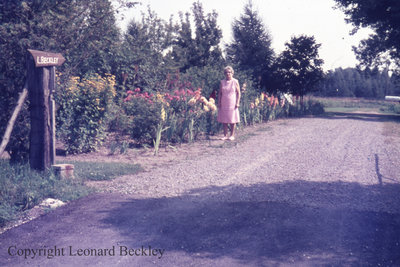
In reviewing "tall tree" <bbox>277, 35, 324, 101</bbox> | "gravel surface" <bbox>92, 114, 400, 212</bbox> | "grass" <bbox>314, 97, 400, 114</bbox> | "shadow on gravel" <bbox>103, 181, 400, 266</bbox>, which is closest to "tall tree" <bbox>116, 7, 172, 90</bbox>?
"gravel surface" <bbox>92, 114, 400, 212</bbox>

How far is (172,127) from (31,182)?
450 cm

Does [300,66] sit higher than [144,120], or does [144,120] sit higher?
[300,66]

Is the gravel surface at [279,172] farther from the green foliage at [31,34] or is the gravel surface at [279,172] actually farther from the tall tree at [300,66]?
the tall tree at [300,66]

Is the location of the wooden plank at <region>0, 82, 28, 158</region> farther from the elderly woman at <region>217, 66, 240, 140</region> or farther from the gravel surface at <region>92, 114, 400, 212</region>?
the elderly woman at <region>217, 66, 240, 140</region>

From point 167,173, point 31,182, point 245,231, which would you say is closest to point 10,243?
point 31,182

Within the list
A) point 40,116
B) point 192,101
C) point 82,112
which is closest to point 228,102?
point 192,101

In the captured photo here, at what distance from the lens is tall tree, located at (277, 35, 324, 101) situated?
22.6m

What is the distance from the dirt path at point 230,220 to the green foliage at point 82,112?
2.15 meters

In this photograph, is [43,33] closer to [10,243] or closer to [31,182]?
[31,182]

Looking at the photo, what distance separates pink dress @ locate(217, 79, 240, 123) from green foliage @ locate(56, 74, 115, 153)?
3321 millimetres

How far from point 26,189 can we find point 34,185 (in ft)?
0.89

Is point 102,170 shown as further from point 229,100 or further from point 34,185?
point 229,100

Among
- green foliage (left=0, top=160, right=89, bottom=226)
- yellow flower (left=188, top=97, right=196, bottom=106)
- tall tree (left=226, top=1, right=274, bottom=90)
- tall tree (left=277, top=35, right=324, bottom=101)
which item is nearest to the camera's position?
green foliage (left=0, top=160, right=89, bottom=226)

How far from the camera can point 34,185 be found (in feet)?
→ 17.6
